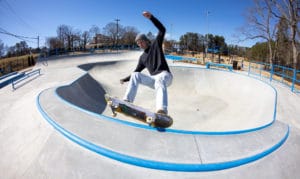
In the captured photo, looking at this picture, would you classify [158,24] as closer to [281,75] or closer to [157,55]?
[157,55]

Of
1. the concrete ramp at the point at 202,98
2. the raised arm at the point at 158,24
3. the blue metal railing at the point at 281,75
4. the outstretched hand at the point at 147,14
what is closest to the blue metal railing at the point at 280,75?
the blue metal railing at the point at 281,75

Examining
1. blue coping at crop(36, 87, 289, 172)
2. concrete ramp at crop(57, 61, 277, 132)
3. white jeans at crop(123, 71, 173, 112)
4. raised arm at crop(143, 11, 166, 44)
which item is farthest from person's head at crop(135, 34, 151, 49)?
concrete ramp at crop(57, 61, 277, 132)

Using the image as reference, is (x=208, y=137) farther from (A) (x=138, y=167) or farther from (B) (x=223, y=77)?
(B) (x=223, y=77)

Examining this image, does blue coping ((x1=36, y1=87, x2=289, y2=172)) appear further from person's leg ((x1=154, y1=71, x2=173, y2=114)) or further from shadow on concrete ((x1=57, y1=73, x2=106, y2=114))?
shadow on concrete ((x1=57, y1=73, x2=106, y2=114))

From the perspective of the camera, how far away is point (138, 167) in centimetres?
218

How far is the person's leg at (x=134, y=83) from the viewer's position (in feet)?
10.2

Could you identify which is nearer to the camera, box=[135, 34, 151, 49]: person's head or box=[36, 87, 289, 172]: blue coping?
box=[36, 87, 289, 172]: blue coping

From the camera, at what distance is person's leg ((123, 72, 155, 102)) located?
10.2 feet

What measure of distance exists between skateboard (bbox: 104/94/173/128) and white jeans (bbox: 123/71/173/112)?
14 centimetres

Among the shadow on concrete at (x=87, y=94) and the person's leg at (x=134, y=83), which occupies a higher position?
the person's leg at (x=134, y=83)

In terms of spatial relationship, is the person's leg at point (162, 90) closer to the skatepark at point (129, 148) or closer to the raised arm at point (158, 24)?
the skatepark at point (129, 148)

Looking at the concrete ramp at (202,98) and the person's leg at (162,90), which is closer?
the person's leg at (162,90)

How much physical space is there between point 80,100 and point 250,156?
22.6ft

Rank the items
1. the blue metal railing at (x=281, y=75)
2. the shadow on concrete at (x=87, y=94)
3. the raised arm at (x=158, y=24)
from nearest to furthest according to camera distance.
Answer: the raised arm at (x=158, y=24) < the shadow on concrete at (x=87, y=94) < the blue metal railing at (x=281, y=75)
